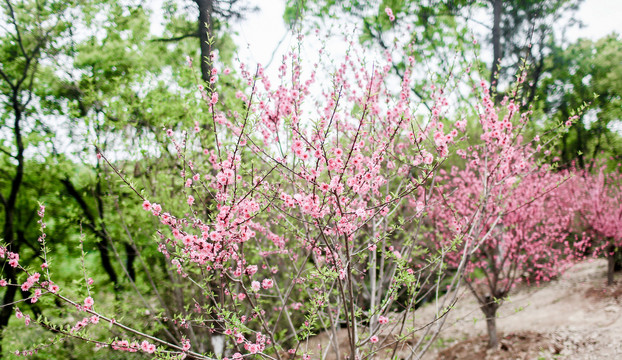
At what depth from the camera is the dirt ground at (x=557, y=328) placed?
5777 millimetres

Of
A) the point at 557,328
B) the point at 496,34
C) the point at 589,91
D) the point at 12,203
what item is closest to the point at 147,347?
the point at 557,328

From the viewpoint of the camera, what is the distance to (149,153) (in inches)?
220

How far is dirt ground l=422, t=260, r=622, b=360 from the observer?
5.78m

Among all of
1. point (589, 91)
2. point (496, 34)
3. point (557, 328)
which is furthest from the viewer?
point (589, 91)

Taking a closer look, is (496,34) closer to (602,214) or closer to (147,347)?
(602,214)

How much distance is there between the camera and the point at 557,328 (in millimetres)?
6629

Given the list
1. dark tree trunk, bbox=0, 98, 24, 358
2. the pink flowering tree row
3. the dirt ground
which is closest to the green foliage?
the pink flowering tree row

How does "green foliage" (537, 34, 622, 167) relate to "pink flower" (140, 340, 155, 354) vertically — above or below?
above

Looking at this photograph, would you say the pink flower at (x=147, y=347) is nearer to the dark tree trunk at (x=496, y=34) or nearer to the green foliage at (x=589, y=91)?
the dark tree trunk at (x=496, y=34)

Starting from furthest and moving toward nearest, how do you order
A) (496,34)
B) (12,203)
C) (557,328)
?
1. (496,34)
2. (12,203)
3. (557,328)

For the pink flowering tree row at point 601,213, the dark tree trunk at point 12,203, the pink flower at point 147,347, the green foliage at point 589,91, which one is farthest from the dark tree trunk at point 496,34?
the dark tree trunk at point 12,203

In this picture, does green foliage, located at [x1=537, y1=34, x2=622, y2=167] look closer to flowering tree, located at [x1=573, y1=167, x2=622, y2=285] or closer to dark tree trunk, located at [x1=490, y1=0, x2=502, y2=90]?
dark tree trunk, located at [x1=490, y1=0, x2=502, y2=90]

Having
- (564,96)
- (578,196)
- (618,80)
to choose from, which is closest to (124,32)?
(578,196)

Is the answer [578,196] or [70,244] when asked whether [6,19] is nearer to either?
[70,244]
